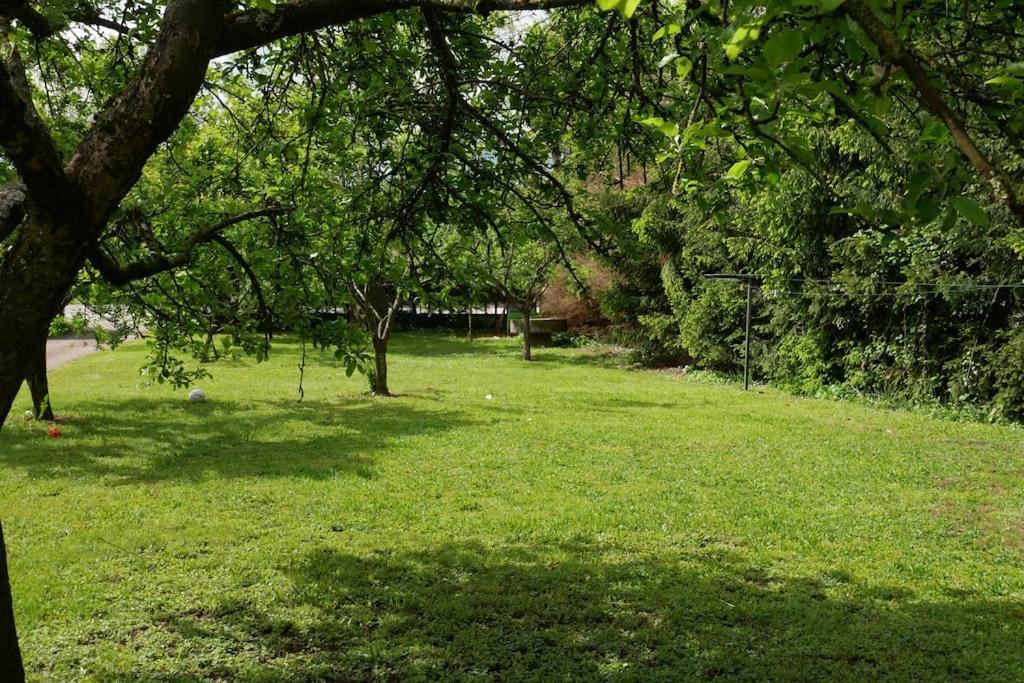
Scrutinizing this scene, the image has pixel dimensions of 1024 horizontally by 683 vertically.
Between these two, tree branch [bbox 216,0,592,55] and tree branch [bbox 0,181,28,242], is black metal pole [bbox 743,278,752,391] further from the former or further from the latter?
tree branch [bbox 0,181,28,242]

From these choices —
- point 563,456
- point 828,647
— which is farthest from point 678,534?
point 563,456

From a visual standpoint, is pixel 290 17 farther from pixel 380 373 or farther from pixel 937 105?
pixel 380 373

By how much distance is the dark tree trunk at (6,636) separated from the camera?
8.73 ft

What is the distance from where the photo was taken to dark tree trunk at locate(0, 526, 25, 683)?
2662 mm

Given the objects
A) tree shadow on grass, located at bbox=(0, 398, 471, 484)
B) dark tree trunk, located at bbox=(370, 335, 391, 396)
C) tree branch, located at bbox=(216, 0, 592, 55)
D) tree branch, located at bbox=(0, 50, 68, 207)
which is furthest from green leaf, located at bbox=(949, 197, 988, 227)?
dark tree trunk, located at bbox=(370, 335, 391, 396)

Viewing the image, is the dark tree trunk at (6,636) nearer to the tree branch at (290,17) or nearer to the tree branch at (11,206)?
the tree branch at (11,206)

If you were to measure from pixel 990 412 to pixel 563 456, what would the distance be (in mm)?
6368

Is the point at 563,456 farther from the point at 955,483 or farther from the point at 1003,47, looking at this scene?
the point at 1003,47

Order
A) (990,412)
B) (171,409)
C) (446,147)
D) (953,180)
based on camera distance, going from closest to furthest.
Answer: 1. (953,180)
2. (446,147)
3. (990,412)
4. (171,409)

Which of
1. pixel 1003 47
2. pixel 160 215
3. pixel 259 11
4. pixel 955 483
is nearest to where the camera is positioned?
pixel 259 11

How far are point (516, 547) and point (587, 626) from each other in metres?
1.41

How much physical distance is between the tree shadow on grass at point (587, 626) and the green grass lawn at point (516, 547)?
0.02 metres

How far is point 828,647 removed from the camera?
13.5 feet

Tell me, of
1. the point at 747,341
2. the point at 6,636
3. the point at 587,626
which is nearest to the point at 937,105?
the point at 6,636
